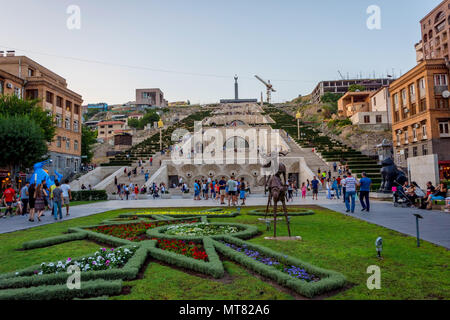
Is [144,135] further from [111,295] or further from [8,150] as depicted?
[111,295]

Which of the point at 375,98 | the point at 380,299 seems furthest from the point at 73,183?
the point at 375,98

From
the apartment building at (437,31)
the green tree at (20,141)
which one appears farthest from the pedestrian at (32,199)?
the apartment building at (437,31)

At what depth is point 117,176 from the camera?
33.5 m

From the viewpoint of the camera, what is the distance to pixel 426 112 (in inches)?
1363

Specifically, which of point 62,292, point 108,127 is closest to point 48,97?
point 62,292

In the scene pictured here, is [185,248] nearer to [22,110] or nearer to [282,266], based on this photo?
[282,266]

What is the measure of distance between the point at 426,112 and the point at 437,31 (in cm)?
3273

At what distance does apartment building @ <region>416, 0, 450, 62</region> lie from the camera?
52344mm

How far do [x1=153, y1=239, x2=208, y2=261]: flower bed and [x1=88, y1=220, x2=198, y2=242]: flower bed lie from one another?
45.5 inches

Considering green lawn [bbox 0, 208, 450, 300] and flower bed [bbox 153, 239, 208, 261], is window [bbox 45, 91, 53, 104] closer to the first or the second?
green lawn [bbox 0, 208, 450, 300]

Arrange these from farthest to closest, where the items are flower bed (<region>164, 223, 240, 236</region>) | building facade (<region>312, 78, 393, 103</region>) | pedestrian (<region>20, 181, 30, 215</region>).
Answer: building facade (<region>312, 78, 393, 103</region>), pedestrian (<region>20, 181, 30, 215</region>), flower bed (<region>164, 223, 240, 236</region>)

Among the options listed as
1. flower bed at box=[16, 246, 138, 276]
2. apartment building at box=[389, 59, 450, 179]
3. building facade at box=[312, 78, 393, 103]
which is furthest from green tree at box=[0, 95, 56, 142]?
building facade at box=[312, 78, 393, 103]
